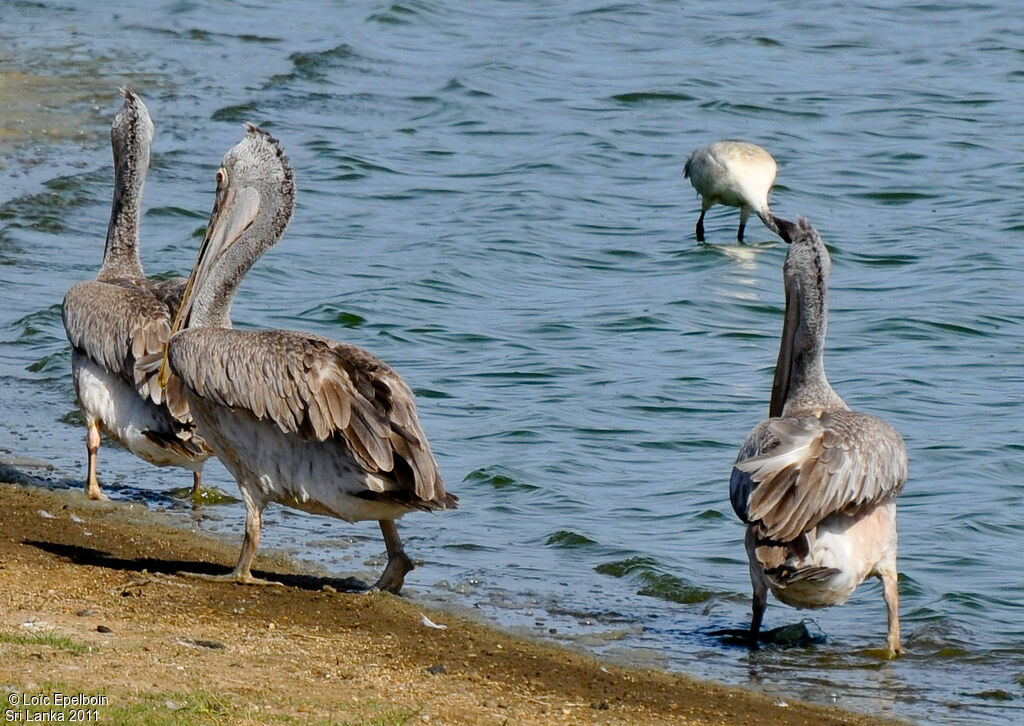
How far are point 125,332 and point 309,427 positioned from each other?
1975 millimetres

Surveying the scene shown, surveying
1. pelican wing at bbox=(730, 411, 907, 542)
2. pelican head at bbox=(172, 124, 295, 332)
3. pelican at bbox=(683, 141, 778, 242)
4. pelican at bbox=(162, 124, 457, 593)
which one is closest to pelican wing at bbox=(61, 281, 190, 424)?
pelican head at bbox=(172, 124, 295, 332)

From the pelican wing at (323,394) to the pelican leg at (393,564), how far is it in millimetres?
484

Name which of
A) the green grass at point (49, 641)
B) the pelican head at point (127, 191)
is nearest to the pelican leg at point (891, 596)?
the green grass at point (49, 641)

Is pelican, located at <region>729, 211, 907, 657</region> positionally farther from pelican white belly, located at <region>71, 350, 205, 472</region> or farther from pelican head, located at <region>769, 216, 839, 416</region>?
pelican white belly, located at <region>71, 350, 205, 472</region>

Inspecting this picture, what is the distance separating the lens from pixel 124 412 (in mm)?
8203

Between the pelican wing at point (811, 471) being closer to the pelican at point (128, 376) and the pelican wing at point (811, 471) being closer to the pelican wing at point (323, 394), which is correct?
the pelican wing at point (323, 394)

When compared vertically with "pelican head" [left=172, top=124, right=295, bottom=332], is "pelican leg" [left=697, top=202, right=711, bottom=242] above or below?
below

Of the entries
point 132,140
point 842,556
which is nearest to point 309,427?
point 842,556

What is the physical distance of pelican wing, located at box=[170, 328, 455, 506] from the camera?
6484 mm

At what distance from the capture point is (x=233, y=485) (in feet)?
29.3

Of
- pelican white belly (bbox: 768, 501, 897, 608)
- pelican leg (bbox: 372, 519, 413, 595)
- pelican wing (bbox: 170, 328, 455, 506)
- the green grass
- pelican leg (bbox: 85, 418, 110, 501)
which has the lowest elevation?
pelican leg (bbox: 85, 418, 110, 501)

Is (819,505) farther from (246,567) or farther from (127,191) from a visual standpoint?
(127,191)

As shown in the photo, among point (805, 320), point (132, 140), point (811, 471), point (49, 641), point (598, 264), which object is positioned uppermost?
point (132, 140)

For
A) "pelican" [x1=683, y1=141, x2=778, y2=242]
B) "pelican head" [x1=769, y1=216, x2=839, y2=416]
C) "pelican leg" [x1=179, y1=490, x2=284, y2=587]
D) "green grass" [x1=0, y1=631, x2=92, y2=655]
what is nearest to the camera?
"green grass" [x1=0, y1=631, x2=92, y2=655]
